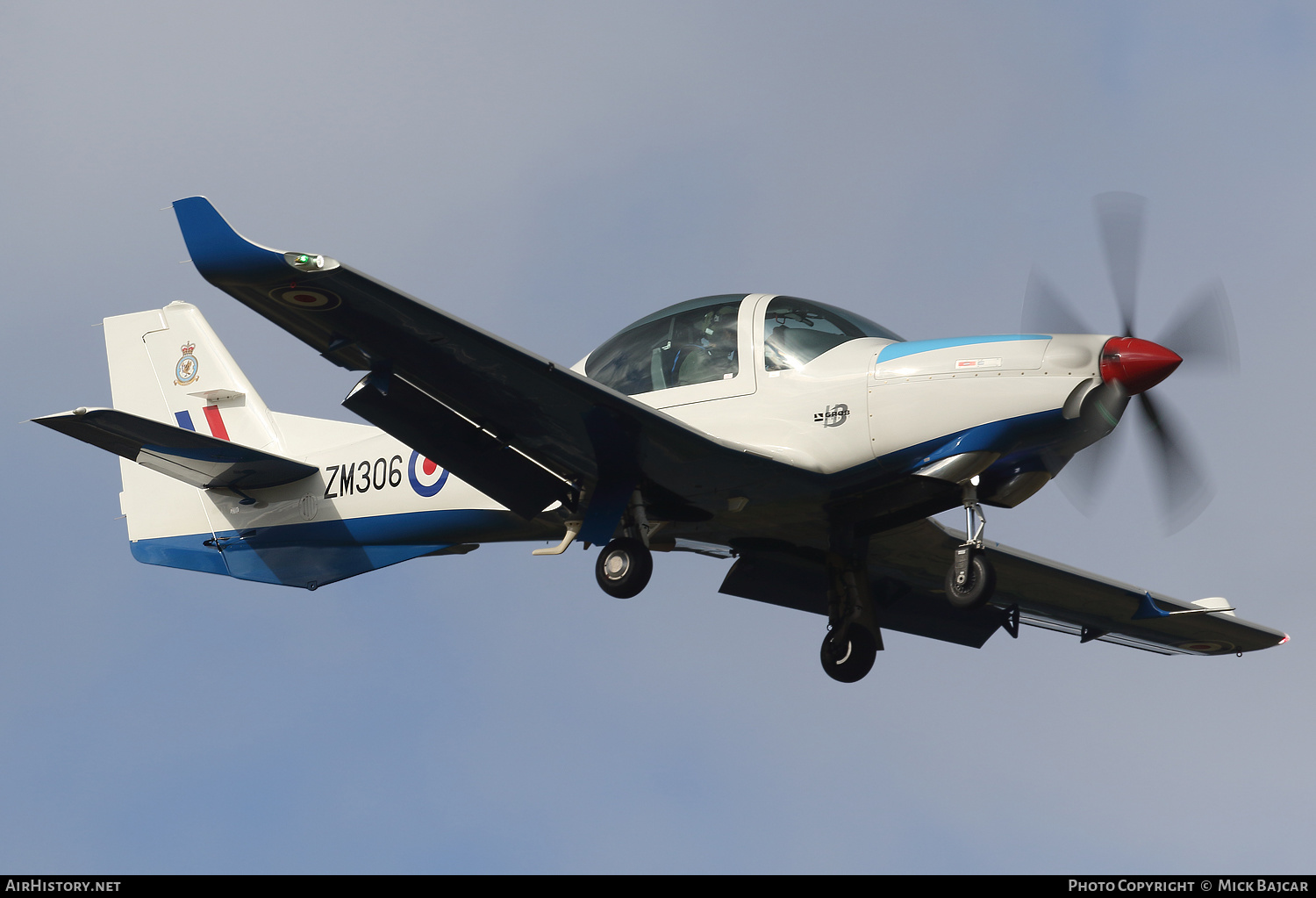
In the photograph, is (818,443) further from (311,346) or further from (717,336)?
(311,346)

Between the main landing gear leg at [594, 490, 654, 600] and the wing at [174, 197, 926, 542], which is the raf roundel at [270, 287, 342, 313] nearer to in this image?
the wing at [174, 197, 926, 542]

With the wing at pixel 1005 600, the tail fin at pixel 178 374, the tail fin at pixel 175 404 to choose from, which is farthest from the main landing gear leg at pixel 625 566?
the tail fin at pixel 178 374

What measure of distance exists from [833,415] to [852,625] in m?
3.25

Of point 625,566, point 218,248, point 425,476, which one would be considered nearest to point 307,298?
point 218,248

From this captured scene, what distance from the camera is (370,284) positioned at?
1198cm

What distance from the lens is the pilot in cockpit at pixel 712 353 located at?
14.5 m

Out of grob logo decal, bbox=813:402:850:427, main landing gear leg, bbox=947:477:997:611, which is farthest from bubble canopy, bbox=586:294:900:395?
main landing gear leg, bbox=947:477:997:611

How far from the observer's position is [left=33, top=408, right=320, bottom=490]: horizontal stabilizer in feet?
45.2

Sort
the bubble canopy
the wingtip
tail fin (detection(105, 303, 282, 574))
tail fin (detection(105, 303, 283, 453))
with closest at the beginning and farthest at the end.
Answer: the wingtip < the bubble canopy < tail fin (detection(105, 303, 282, 574)) < tail fin (detection(105, 303, 283, 453))

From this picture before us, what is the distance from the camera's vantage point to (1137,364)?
1315 centimetres

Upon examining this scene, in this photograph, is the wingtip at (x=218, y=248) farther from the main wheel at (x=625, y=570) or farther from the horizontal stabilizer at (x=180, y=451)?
the main wheel at (x=625, y=570)

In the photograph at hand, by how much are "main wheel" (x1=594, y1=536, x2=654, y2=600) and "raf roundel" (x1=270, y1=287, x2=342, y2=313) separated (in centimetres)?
365

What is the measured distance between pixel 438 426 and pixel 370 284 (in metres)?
2.48

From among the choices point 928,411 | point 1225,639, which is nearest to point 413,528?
point 928,411
